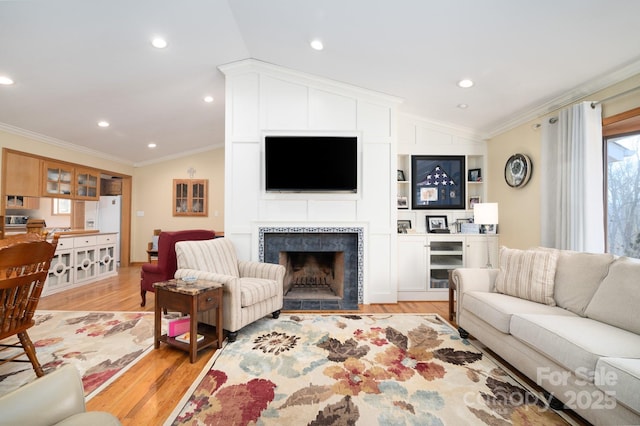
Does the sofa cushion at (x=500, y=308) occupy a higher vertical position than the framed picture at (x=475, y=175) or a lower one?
lower

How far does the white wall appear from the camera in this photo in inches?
145

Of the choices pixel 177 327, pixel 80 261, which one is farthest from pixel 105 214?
pixel 177 327

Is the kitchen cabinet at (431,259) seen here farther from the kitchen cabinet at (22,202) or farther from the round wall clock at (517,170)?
the kitchen cabinet at (22,202)

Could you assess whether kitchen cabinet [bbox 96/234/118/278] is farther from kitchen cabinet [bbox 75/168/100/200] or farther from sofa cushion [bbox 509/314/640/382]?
sofa cushion [bbox 509/314/640/382]

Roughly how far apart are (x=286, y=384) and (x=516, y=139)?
414 centimetres

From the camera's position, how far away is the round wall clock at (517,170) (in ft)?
11.9

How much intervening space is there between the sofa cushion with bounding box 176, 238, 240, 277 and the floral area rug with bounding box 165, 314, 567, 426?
29.9 inches

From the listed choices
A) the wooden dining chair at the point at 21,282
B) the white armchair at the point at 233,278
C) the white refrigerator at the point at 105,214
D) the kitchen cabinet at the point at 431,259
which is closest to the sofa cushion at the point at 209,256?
the white armchair at the point at 233,278

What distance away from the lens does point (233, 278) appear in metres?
2.61

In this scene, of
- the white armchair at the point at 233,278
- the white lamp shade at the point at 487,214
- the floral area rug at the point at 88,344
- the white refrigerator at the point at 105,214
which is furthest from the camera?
the white refrigerator at the point at 105,214

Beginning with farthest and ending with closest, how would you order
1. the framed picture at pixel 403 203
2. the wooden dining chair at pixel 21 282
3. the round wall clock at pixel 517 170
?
the framed picture at pixel 403 203 → the round wall clock at pixel 517 170 → the wooden dining chair at pixel 21 282

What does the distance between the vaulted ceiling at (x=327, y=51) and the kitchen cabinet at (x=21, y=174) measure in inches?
15.8

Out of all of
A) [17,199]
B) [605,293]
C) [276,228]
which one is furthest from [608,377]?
[17,199]

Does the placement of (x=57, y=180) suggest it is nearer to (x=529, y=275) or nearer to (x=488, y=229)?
(x=529, y=275)
